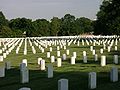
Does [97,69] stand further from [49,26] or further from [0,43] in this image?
[49,26]

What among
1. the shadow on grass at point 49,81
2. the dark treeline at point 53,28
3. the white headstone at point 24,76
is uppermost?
the dark treeline at point 53,28

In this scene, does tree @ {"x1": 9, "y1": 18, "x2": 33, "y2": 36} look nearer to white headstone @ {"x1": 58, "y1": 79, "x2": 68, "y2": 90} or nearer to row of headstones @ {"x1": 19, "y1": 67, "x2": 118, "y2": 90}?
row of headstones @ {"x1": 19, "y1": 67, "x2": 118, "y2": 90}

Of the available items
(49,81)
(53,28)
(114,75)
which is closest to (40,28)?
(53,28)

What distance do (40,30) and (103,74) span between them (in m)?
87.8

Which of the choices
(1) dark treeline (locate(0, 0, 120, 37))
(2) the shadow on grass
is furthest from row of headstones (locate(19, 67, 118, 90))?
(1) dark treeline (locate(0, 0, 120, 37))

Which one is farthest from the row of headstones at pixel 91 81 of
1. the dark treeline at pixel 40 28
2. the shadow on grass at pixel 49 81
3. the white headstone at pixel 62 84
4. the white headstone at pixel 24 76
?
the dark treeline at pixel 40 28

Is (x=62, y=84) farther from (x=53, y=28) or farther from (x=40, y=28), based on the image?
(x=53, y=28)

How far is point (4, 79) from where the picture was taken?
1598 cm

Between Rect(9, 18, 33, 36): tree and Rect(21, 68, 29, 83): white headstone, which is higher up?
Rect(9, 18, 33, 36): tree

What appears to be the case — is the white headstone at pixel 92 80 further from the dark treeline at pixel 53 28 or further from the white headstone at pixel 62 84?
the dark treeline at pixel 53 28

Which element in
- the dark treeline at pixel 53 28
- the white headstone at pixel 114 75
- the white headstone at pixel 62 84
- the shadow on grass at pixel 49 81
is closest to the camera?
the white headstone at pixel 62 84

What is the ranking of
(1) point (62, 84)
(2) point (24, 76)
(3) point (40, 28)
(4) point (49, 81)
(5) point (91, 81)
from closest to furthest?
(1) point (62, 84) → (5) point (91, 81) → (2) point (24, 76) → (4) point (49, 81) → (3) point (40, 28)

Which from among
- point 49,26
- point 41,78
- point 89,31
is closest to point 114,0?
point 41,78

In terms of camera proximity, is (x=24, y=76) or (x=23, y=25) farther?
(x=23, y=25)
